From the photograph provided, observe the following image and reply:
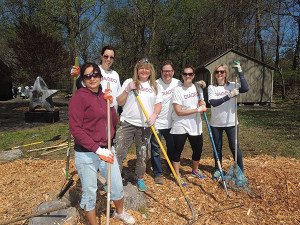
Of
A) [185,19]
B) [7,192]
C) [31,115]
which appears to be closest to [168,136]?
[7,192]

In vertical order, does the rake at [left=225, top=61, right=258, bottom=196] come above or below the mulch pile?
above

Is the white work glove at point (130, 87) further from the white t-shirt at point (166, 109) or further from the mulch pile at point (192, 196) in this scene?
the mulch pile at point (192, 196)

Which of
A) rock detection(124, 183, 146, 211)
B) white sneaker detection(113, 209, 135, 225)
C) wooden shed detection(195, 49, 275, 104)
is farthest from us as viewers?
wooden shed detection(195, 49, 275, 104)

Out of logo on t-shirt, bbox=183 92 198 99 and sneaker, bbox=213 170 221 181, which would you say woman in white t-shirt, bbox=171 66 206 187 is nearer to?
logo on t-shirt, bbox=183 92 198 99

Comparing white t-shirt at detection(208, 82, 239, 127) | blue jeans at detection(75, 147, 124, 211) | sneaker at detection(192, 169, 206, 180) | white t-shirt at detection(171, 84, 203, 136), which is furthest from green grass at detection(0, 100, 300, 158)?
blue jeans at detection(75, 147, 124, 211)

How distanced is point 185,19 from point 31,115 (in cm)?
2773

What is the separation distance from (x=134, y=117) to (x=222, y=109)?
5.95ft

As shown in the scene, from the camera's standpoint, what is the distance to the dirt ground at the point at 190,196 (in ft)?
11.1

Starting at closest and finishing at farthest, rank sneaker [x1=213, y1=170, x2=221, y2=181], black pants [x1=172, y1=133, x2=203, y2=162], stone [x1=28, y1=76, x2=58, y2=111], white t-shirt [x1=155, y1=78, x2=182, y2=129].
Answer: black pants [x1=172, y1=133, x2=203, y2=162], white t-shirt [x1=155, y1=78, x2=182, y2=129], sneaker [x1=213, y1=170, x2=221, y2=181], stone [x1=28, y1=76, x2=58, y2=111]

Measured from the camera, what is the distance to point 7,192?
410cm

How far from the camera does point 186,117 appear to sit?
13.3 feet

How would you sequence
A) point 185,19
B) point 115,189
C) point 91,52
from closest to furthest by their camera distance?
point 115,189, point 185,19, point 91,52

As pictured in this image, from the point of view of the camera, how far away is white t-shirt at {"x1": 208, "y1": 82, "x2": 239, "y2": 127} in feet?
13.8

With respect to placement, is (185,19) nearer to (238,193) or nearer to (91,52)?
(91,52)
